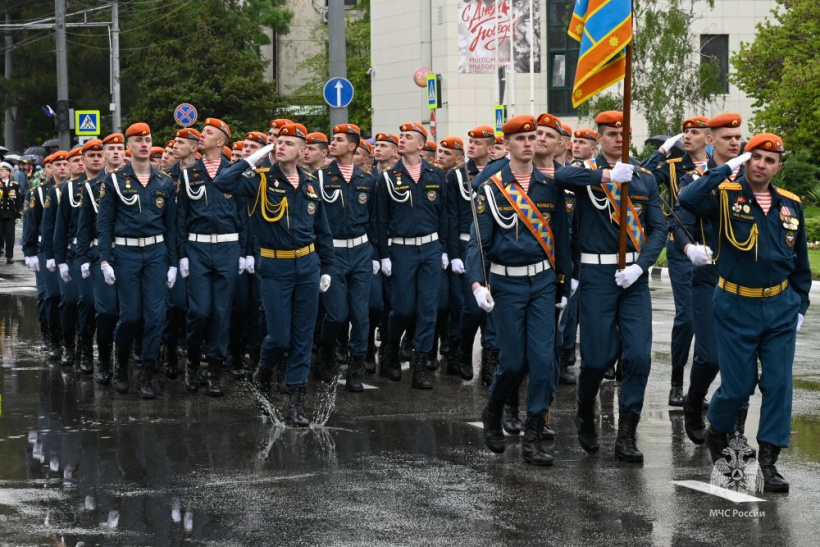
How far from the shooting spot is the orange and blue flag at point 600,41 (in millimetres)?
9414

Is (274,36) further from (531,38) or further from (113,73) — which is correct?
(531,38)

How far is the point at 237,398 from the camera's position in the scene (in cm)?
1191

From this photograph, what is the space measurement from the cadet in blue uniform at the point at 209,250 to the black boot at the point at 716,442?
4696mm

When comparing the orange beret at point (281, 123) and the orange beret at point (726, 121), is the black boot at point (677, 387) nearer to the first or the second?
the orange beret at point (726, 121)

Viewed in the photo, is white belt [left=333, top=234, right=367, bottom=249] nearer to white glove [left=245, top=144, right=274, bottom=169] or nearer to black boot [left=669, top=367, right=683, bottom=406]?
white glove [left=245, top=144, right=274, bottom=169]

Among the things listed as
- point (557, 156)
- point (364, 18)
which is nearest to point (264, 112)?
point (364, 18)

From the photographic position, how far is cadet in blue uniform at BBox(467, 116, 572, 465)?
8.99 m

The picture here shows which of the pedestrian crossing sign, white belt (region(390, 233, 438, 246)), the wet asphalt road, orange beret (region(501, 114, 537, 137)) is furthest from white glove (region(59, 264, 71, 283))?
A: the pedestrian crossing sign

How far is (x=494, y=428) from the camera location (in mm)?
9406

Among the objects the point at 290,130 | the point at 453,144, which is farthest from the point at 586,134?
the point at 290,130

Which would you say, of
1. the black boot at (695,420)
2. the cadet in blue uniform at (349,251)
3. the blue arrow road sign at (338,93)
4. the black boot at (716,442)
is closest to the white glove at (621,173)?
the black boot at (716,442)

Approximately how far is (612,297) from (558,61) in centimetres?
4614

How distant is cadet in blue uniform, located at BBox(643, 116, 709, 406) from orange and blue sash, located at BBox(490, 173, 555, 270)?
2.15 metres

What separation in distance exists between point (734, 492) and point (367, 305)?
198 inches
